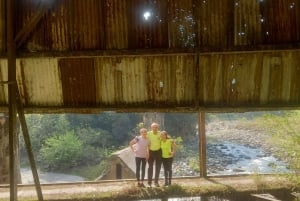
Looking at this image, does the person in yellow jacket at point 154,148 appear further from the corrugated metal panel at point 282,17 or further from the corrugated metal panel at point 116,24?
the corrugated metal panel at point 282,17

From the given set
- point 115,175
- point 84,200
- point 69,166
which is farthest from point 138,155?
point 69,166

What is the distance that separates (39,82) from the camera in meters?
7.75

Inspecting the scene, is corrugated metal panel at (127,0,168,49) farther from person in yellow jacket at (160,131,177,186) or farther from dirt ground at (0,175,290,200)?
dirt ground at (0,175,290,200)

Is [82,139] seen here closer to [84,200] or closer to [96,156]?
[96,156]

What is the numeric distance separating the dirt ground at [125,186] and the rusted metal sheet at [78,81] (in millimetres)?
2729

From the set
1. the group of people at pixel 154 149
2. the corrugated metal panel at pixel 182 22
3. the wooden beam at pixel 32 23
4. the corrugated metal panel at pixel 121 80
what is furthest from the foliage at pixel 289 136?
the wooden beam at pixel 32 23

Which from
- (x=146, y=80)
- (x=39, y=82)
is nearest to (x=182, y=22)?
(x=146, y=80)

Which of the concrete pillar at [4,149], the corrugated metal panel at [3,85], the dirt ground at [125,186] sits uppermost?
the corrugated metal panel at [3,85]

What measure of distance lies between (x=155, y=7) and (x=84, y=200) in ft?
16.8

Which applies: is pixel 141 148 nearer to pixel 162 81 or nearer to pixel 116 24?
pixel 162 81

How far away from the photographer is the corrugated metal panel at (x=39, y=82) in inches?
298

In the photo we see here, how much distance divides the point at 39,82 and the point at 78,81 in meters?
0.87

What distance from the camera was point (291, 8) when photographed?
23.8ft

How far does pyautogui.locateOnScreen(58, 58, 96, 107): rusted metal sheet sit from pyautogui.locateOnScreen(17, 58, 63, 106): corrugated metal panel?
5.5 inches
